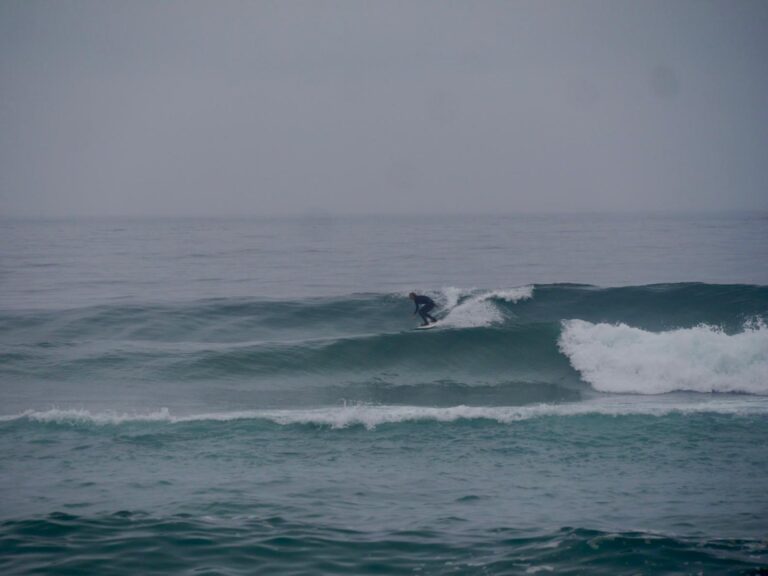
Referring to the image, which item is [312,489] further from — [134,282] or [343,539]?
[134,282]

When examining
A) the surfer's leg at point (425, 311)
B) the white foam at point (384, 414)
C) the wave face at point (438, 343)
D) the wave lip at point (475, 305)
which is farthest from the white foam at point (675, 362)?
the surfer's leg at point (425, 311)

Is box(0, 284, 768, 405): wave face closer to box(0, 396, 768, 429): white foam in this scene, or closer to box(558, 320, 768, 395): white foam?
box(558, 320, 768, 395): white foam

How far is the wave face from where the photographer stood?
1688cm

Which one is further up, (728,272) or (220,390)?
(728,272)

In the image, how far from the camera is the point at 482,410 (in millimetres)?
13047

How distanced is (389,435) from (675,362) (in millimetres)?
8247

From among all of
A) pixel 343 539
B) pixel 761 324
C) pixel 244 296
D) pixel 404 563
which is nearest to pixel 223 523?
pixel 343 539

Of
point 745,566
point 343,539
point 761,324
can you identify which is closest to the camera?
point 745,566

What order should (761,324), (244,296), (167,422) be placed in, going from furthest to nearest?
(244,296) < (761,324) < (167,422)

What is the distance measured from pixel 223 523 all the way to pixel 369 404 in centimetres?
724

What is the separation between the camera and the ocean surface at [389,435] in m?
7.48

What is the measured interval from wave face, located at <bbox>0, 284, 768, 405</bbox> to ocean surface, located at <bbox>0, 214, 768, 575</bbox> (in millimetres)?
89

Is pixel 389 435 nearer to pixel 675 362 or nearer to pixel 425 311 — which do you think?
pixel 675 362

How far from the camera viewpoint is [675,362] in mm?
16797
